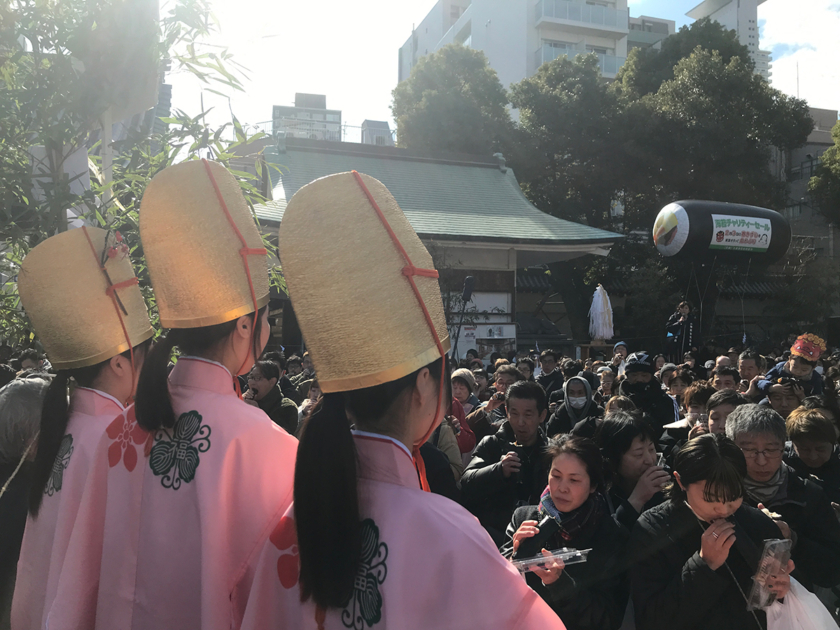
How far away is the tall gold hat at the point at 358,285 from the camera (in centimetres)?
128

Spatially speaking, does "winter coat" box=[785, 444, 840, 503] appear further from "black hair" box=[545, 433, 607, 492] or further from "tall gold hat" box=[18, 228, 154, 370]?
"tall gold hat" box=[18, 228, 154, 370]

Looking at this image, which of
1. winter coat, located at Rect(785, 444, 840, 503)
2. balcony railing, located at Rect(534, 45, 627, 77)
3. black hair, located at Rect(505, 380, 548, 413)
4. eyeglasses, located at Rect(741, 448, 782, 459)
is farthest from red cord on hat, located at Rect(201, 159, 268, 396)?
balcony railing, located at Rect(534, 45, 627, 77)

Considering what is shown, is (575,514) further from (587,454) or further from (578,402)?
(578,402)

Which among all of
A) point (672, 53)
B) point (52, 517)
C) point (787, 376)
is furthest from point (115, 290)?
point (672, 53)

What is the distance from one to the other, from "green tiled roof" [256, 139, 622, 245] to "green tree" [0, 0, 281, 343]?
11146mm

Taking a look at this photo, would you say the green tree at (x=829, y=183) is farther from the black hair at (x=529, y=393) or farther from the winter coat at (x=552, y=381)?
the black hair at (x=529, y=393)

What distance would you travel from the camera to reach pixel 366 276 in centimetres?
129

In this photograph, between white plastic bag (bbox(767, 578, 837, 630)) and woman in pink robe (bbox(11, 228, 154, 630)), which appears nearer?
white plastic bag (bbox(767, 578, 837, 630))

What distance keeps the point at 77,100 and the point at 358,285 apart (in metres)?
1.84

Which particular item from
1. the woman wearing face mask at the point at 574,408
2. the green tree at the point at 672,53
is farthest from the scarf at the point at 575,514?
the green tree at the point at 672,53

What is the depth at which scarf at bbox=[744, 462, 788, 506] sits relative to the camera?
265 centimetres

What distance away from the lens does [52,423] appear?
2.19m

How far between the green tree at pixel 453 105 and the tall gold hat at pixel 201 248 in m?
21.1

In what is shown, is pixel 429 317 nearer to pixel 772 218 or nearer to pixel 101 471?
pixel 101 471
